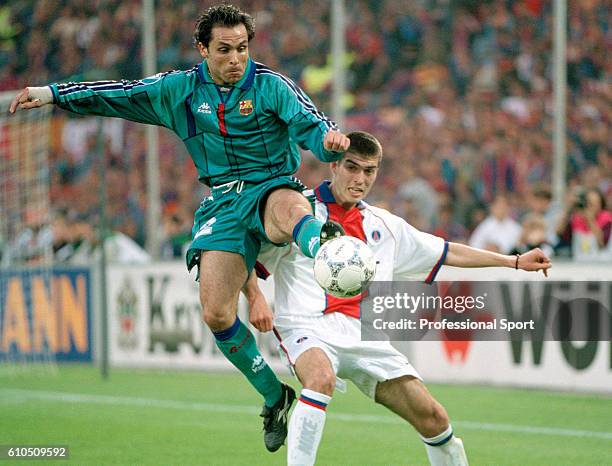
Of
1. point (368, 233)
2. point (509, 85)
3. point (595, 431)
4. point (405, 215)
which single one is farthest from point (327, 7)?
point (368, 233)

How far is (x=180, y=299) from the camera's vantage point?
43.7 ft

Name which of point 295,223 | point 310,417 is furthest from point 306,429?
point 295,223

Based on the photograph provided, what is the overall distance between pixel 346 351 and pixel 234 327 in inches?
33.0

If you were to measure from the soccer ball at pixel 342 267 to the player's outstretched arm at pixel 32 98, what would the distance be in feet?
6.33

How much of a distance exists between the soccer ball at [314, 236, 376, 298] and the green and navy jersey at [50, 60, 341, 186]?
3.38ft

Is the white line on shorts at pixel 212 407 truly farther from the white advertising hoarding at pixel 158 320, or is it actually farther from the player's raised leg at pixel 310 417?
the player's raised leg at pixel 310 417

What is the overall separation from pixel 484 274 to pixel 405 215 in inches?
66.4

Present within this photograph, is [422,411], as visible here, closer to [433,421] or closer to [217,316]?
[433,421]

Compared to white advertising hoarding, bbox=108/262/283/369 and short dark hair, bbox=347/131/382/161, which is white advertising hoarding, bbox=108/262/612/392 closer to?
white advertising hoarding, bbox=108/262/283/369

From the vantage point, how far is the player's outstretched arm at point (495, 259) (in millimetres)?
5812

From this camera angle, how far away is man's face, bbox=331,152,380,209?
6.00 m

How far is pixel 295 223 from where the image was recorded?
5578 millimetres

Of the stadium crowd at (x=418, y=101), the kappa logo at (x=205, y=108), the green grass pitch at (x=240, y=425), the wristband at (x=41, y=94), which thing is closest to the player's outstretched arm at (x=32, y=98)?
the wristband at (x=41, y=94)

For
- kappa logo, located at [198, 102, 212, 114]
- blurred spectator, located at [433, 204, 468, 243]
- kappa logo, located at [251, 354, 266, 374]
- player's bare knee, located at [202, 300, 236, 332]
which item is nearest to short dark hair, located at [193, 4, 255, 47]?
kappa logo, located at [198, 102, 212, 114]
